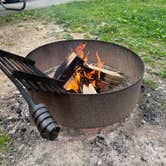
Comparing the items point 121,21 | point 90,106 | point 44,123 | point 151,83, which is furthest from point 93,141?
point 121,21

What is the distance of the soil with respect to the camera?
2.53 metres

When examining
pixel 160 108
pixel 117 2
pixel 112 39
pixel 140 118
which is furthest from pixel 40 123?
pixel 117 2

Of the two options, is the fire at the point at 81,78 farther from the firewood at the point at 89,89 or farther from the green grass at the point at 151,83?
the green grass at the point at 151,83

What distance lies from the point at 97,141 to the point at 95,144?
0.04 metres

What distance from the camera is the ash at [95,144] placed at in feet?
8.30

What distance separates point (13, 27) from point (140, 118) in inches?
139

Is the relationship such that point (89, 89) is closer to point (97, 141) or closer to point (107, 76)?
point (107, 76)

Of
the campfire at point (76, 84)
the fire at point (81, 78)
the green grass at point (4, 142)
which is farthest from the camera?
the fire at point (81, 78)

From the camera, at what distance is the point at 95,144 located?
267 cm

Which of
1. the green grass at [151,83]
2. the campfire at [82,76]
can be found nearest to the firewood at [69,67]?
the campfire at [82,76]

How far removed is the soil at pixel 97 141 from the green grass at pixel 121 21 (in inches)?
40.5

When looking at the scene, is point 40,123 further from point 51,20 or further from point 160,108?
point 51,20

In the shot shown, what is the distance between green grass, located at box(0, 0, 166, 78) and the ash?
1.19 metres

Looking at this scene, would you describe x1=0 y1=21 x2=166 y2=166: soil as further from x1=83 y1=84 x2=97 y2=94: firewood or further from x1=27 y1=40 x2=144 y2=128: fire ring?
x1=83 y1=84 x2=97 y2=94: firewood
